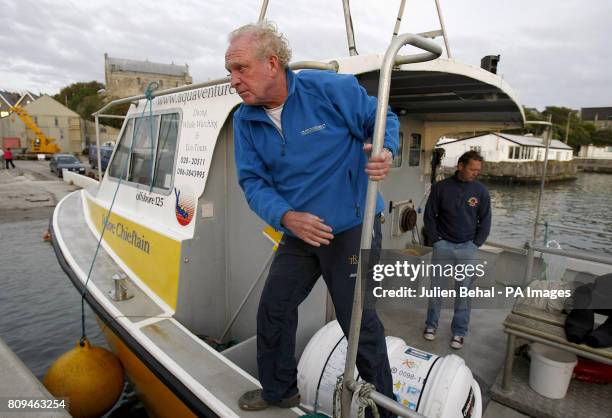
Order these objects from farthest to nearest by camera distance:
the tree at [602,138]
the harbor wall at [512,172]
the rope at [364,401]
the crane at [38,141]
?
the tree at [602,138] < the crane at [38,141] < the harbor wall at [512,172] < the rope at [364,401]

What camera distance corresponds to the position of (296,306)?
1.87 meters

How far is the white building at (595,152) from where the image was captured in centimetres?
5972

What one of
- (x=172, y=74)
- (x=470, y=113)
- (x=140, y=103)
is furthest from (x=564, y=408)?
(x=172, y=74)

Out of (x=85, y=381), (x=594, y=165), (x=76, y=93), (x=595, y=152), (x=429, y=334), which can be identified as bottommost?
(x=85, y=381)

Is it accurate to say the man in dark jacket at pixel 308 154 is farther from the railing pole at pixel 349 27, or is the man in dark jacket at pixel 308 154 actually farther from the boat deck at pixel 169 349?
the railing pole at pixel 349 27

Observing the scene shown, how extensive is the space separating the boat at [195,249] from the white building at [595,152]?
71.2m

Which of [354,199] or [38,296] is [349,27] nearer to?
[354,199]

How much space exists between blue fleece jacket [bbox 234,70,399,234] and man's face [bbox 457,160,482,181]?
2030mm

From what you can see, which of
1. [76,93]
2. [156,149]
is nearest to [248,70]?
[156,149]

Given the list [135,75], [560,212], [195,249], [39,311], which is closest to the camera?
[195,249]

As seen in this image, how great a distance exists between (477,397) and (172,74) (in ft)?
274

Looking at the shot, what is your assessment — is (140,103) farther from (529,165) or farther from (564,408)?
(529,165)

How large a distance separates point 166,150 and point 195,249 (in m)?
1.03

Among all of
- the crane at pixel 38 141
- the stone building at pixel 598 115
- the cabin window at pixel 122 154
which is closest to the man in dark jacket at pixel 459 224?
the cabin window at pixel 122 154
